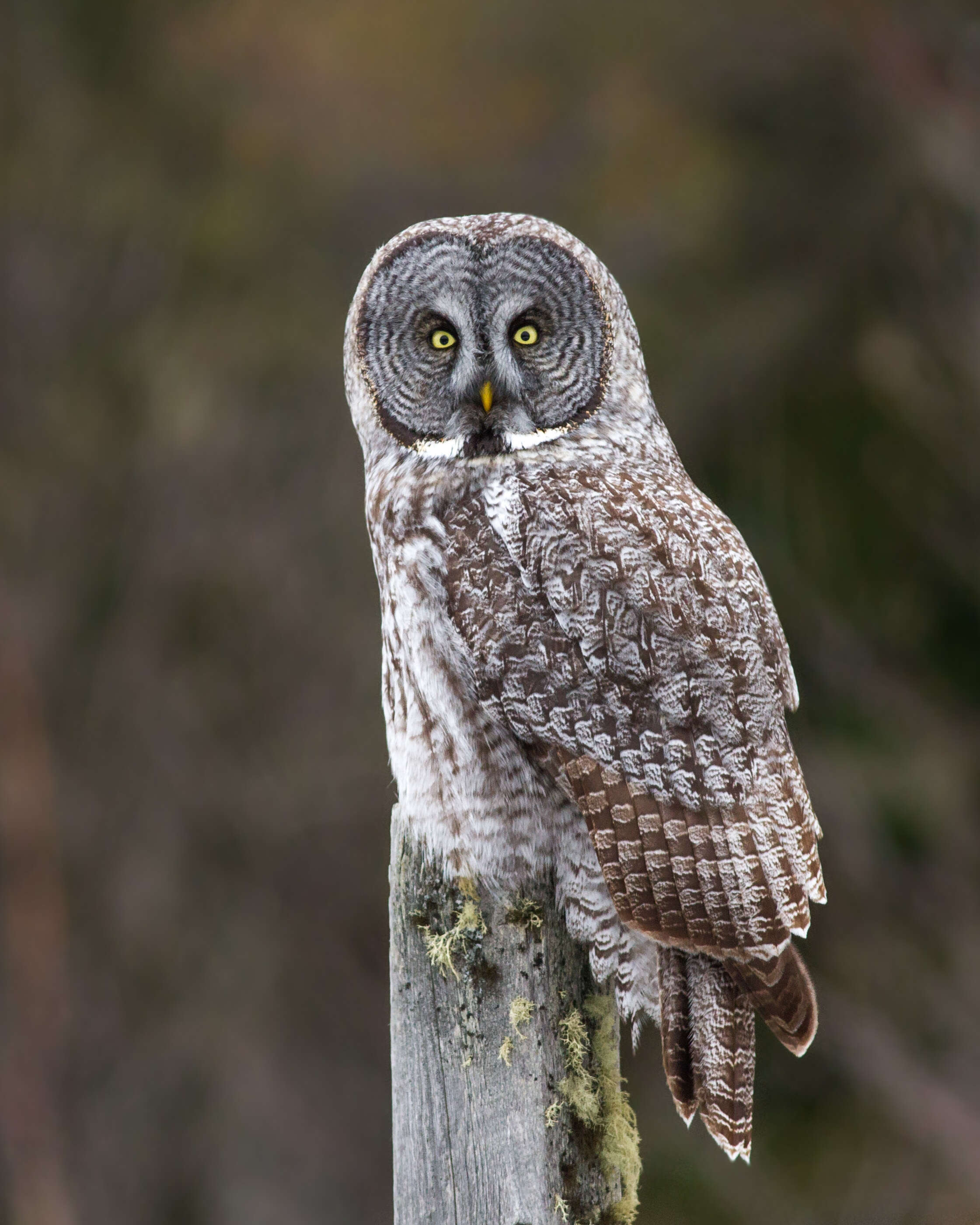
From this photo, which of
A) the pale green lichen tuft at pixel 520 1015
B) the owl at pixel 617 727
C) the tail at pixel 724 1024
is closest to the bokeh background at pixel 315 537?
the owl at pixel 617 727

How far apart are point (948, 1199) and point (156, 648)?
4.70 meters

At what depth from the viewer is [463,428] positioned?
9.59ft

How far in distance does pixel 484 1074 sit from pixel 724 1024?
498 mm

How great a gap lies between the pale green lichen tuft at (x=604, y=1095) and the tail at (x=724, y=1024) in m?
0.16

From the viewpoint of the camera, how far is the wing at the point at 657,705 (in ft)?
8.20

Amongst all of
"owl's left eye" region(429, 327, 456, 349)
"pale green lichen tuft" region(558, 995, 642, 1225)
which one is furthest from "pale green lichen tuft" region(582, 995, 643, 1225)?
"owl's left eye" region(429, 327, 456, 349)

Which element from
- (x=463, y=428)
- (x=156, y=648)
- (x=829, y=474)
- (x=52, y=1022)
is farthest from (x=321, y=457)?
(x=463, y=428)

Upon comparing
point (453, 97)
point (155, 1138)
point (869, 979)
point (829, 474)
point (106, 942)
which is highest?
point (453, 97)

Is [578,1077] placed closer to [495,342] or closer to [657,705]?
[657,705]

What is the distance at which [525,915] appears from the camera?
2.38 metres

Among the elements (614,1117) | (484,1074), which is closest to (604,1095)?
(614,1117)

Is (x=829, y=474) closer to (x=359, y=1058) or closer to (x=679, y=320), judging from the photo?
(x=679, y=320)

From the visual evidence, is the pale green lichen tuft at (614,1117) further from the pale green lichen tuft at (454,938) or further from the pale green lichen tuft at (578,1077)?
the pale green lichen tuft at (454,938)

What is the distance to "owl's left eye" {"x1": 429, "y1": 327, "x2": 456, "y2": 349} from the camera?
119 inches
